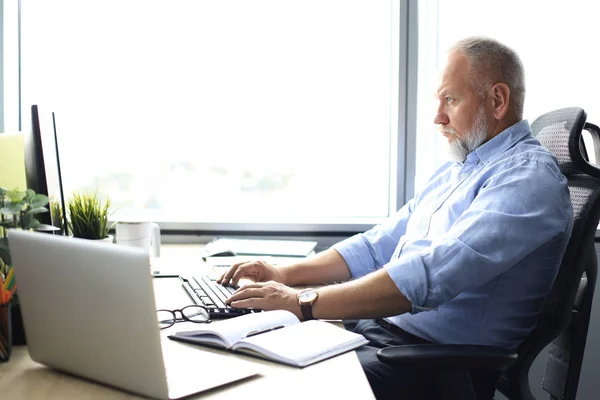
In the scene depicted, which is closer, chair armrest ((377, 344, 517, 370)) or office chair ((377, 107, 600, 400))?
chair armrest ((377, 344, 517, 370))

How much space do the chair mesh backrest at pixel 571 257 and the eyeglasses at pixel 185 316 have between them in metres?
0.68

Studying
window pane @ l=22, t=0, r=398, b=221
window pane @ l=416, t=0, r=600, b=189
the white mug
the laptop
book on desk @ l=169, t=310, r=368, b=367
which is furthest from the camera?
window pane @ l=22, t=0, r=398, b=221

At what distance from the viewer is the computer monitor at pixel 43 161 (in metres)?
1.48

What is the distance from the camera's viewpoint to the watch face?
1418mm

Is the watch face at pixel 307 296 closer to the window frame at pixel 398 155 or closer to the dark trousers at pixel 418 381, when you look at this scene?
the dark trousers at pixel 418 381

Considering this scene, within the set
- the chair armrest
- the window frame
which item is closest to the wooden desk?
the chair armrest

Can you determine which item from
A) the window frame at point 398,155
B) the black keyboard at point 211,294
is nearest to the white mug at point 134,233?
the black keyboard at point 211,294

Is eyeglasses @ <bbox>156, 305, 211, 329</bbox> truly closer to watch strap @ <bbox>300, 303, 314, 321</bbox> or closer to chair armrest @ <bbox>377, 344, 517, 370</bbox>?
watch strap @ <bbox>300, 303, 314, 321</bbox>

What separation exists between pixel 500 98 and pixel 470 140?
131mm

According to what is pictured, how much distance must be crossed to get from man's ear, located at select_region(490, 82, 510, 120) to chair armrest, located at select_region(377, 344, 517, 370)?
26.4 inches

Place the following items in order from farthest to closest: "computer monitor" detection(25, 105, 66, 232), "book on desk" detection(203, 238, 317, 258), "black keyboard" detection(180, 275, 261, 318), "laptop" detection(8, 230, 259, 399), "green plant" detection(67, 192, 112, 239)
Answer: "book on desk" detection(203, 238, 317, 258), "green plant" detection(67, 192, 112, 239), "computer monitor" detection(25, 105, 66, 232), "black keyboard" detection(180, 275, 261, 318), "laptop" detection(8, 230, 259, 399)

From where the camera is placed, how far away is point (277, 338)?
1.15m

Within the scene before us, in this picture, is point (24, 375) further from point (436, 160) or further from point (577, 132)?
point (436, 160)

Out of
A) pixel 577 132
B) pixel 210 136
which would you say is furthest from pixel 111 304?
pixel 210 136
